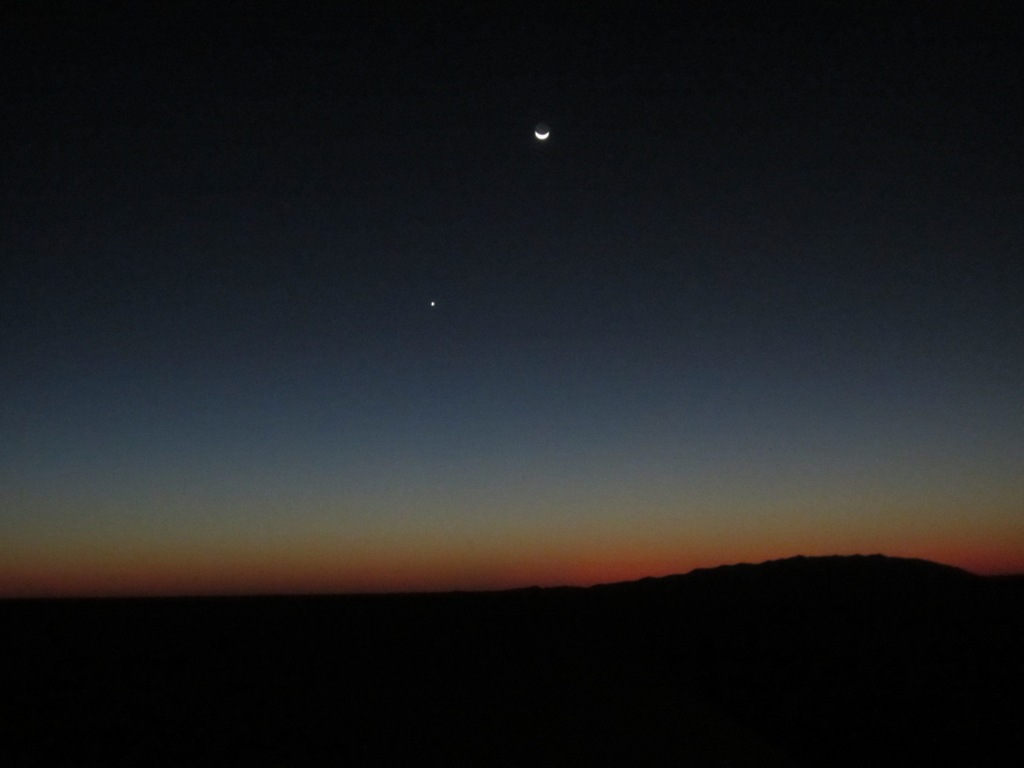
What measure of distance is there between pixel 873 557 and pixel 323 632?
21465 mm

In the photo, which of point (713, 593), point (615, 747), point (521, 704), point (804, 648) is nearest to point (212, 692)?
point (521, 704)

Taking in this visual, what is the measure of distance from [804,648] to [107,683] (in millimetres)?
17075

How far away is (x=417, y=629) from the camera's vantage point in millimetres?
28250

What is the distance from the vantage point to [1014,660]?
17.3 m

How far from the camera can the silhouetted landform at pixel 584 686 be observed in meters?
13.7

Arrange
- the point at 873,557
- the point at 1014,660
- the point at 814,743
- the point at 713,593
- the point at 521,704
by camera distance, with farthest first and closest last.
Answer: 1. the point at 873,557
2. the point at 713,593
3. the point at 1014,660
4. the point at 521,704
5. the point at 814,743

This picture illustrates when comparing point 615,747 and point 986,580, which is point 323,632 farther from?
point 986,580

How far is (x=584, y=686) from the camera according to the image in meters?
18.0

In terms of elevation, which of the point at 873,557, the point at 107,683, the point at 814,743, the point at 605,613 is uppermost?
the point at 873,557

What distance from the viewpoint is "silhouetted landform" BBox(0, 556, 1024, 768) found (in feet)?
44.8

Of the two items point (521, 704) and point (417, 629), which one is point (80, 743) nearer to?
point (521, 704)

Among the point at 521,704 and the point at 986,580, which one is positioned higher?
the point at 986,580

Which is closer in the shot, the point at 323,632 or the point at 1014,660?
the point at 1014,660

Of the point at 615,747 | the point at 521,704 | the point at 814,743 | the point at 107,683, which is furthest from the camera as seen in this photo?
the point at 107,683
